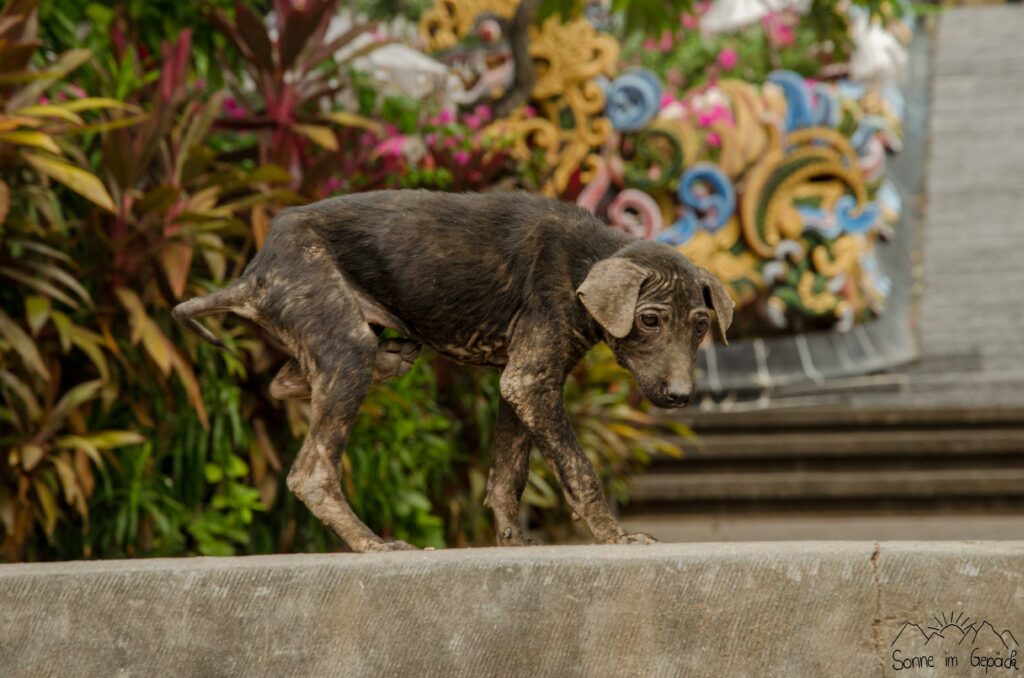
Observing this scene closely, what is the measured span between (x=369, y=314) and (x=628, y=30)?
3.85m

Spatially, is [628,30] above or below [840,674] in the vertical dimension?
above

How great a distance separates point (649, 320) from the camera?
3.75 metres

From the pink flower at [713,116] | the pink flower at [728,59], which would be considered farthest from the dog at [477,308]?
the pink flower at [728,59]

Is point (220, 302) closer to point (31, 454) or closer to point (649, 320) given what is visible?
point (649, 320)

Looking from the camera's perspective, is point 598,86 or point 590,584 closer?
point 590,584

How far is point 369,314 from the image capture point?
4.00 m

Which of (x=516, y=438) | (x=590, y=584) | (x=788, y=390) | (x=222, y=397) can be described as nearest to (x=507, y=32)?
(x=788, y=390)

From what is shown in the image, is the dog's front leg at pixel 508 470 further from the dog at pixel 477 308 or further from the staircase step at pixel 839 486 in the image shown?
the staircase step at pixel 839 486

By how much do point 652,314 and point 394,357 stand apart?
2.67 ft

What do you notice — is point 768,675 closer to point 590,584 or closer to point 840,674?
point 840,674

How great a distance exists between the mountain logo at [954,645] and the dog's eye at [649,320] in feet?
3.29

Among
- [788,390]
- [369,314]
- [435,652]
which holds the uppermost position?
[369,314]

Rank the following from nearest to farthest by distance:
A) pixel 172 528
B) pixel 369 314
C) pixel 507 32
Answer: pixel 369 314 < pixel 172 528 < pixel 507 32

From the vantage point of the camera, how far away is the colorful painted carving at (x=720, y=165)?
34.2 ft
